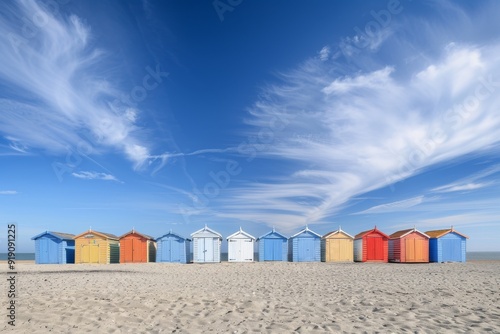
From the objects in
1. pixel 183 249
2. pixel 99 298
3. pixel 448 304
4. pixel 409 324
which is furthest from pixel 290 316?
pixel 183 249

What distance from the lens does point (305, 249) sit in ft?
125

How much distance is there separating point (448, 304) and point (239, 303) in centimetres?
645

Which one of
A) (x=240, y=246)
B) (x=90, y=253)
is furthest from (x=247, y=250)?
(x=90, y=253)

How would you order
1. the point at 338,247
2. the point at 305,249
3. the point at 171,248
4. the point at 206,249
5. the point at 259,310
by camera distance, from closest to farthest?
the point at 259,310, the point at 206,249, the point at 171,248, the point at 305,249, the point at 338,247

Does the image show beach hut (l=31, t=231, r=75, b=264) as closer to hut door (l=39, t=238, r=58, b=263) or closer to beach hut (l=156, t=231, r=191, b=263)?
hut door (l=39, t=238, r=58, b=263)

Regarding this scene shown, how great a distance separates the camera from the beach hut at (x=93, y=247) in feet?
120

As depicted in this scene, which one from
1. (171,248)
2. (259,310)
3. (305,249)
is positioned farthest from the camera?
(305,249)

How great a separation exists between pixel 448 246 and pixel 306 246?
14.3m

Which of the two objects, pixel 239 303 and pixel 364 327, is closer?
pixel 364 327

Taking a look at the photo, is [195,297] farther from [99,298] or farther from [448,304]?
[448,304]

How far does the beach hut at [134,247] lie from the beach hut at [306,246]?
15042mm

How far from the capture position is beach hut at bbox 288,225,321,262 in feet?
125

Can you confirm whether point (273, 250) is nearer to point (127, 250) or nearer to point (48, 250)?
point (127, 250)

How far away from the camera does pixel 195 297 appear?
1262cm
